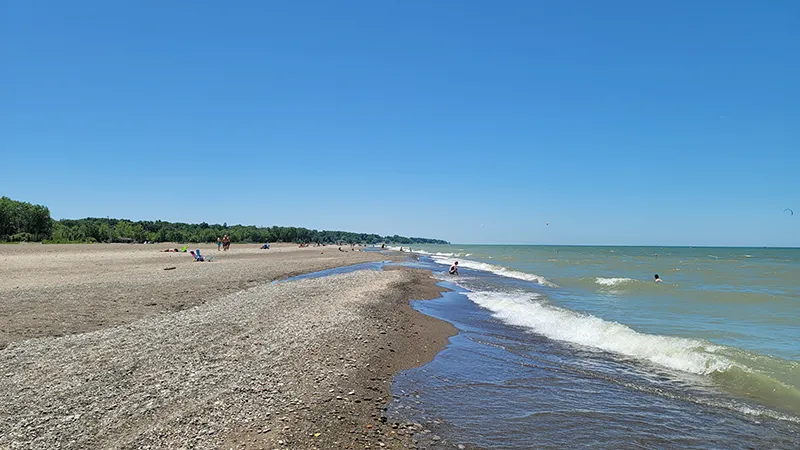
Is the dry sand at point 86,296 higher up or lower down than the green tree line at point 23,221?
lower down

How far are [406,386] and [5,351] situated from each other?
956cm

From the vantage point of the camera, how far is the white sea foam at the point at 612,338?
11406mm

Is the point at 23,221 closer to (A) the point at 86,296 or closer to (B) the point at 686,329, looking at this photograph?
(A) the point at 86,296

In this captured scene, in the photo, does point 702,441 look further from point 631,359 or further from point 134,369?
point 134,369

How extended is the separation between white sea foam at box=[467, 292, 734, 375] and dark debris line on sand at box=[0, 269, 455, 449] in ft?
15.2

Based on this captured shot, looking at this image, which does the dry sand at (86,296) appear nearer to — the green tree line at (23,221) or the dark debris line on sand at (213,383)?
the dark debris line on sand at (213,383)

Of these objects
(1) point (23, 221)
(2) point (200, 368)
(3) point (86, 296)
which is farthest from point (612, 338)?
(1) point (23, 221)

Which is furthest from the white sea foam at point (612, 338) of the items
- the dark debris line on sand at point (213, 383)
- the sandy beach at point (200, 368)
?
the dark debris line on sand at point (213, 383)

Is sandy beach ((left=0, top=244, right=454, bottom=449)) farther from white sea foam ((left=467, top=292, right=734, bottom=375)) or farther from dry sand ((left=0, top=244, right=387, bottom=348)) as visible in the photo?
white sea foam ((left=467, top=292, right=734, bottom=375))

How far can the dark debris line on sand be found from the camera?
20.0ft

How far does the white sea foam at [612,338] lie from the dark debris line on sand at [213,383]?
464 cm

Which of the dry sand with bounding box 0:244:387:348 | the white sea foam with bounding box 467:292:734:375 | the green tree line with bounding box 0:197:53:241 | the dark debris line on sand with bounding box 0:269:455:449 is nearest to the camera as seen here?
the dark debris line on sand with bounding box 0:269:455:449

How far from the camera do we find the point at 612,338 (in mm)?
13992

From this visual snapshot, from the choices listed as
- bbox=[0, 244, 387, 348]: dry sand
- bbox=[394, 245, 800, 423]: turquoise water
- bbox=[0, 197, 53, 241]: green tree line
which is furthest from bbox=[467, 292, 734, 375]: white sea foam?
bbox=[0, 197, 53, 241]: green tree line
